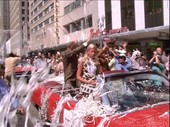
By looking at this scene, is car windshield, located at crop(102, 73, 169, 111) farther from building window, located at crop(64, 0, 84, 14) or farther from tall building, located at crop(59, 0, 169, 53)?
building window, located at crop(64, 0, 84, 14)

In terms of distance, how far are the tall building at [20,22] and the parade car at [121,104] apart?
73 centimetres

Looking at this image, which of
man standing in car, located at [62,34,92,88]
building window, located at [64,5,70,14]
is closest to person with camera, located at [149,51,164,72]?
man standing in car, located at [62,34,92,88]

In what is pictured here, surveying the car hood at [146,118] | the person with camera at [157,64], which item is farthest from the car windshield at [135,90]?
the person with camera at [157,64]

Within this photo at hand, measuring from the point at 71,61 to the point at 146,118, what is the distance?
215 centimetres

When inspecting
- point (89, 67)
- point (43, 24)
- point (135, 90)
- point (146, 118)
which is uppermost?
point (43, 24)

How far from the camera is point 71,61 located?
4.67 metres

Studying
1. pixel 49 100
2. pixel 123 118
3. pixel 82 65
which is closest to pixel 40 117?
pixel 49 100

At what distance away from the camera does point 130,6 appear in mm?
23891

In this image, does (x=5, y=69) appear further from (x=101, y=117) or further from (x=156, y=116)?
(x=156, y=116)

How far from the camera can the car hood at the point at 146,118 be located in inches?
97.7

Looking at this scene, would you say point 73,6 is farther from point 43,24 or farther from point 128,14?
point 128,14

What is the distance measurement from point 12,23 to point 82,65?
1006 mm

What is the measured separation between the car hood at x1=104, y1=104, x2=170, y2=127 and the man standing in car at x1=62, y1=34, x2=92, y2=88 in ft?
5.13

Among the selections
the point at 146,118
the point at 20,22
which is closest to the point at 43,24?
the point at 20,22
